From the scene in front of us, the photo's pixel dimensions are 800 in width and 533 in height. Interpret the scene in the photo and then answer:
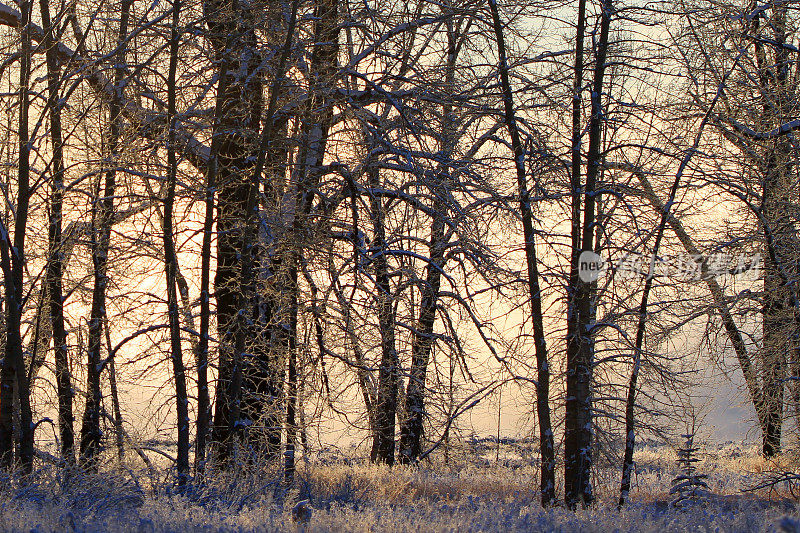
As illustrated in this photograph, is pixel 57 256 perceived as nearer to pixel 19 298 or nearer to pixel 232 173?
pixel 19 298

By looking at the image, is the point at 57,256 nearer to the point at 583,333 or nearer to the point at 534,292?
the point at 534,292

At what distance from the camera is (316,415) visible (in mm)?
9617

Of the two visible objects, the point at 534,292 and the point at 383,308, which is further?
the point at 534,292

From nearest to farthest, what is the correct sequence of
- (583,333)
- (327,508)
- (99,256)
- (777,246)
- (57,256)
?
(327,508) → (583,333) → (57,256) → (99,256) → (777,246)

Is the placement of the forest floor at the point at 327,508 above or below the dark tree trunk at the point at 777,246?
below

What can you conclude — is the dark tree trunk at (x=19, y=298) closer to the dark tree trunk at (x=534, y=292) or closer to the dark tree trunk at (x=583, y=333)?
the dark tree trunk at (x=534, y=292)

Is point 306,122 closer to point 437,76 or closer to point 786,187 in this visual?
point 437,76

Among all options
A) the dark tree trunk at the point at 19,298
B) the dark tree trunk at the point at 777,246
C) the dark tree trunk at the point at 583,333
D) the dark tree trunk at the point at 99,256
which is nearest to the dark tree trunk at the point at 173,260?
the dark tree trunk at the point at 99,256

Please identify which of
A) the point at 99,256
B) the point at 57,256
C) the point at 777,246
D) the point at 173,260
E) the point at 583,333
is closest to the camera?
the point at 173,260

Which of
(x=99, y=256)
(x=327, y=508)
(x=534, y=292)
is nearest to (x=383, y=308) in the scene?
(x=534, y=292)

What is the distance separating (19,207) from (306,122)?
370cm

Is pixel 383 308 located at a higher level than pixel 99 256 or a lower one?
lower

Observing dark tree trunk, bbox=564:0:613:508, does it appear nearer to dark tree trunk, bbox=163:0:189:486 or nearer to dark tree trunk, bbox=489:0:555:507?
dark tree trunk, bbox=489:0:555:507

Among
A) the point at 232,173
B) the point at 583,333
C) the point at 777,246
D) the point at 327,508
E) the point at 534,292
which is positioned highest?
the point at 232,173
